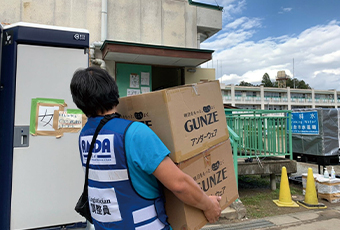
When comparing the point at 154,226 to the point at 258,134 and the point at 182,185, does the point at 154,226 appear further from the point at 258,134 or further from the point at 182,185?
the point at 258,134

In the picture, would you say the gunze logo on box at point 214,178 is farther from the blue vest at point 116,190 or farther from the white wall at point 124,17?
the white wall at point 124,17

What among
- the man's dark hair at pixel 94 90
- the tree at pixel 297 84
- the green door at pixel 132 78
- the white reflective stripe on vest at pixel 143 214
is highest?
the tree at pixel 297 84

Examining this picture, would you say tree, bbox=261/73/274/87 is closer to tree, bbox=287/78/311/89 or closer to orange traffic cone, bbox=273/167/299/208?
tree, bbox=287/78/311/89

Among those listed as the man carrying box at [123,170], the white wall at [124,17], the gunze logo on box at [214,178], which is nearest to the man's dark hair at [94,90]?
the man carrying box at [123,170]

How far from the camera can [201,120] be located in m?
1.58

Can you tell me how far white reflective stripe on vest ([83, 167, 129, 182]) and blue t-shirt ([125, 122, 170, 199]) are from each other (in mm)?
38

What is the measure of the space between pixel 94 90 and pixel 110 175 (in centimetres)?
46

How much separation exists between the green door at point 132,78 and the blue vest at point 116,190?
521 cm

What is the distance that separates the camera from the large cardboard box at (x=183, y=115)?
1381 millimetres

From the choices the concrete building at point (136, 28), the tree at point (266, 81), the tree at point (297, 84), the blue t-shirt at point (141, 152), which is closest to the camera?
the blue t-shirt at point (141, 152)

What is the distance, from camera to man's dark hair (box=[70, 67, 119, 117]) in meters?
1.32

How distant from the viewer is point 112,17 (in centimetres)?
633

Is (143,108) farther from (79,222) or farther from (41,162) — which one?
(79,222)

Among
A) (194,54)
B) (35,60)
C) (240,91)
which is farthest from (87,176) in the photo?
(240,91)
